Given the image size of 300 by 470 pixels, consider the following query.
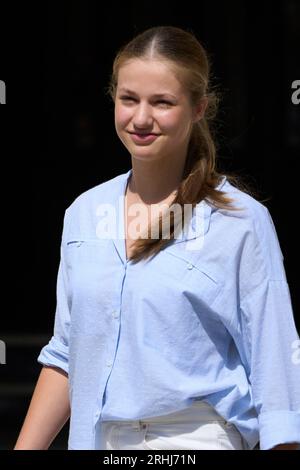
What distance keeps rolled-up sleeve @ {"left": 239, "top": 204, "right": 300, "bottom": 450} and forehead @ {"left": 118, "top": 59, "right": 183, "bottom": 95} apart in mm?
348

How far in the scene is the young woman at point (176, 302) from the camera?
96.5 inches

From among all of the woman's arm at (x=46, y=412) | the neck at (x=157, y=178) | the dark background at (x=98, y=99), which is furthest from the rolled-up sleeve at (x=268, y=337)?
the dark background at (x=98, y=99)

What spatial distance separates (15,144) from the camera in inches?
354

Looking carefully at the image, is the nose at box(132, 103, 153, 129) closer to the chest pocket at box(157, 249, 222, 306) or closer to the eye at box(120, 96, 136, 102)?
the eye at box(120, 96, 136, 102)

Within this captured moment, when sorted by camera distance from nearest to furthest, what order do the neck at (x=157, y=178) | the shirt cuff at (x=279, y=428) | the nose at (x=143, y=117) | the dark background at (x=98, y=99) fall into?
the shirt cuff at (x=279, y=428), the nose at (x=143, y=117), the neck at (x=157, y=178), the dark background at (x=98, y=99)

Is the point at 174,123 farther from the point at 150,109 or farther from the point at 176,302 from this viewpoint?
the point at 176,302

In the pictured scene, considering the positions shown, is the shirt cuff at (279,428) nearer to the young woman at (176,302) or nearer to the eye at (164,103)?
the young woman at (176,302)

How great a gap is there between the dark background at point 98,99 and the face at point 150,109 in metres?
5.70

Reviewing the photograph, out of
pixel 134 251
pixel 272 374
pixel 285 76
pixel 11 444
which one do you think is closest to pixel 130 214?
pixel 134 251

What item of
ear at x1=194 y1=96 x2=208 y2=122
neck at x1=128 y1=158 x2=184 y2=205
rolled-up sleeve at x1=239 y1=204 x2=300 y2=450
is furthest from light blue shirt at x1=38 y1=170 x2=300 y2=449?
ear at x1=194 y1=96 x2=208 y2=122

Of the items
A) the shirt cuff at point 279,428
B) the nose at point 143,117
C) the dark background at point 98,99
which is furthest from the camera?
the dark background at point 98,99

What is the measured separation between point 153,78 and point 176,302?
0.50 metres

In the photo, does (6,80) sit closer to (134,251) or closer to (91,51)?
A: (91,51)
